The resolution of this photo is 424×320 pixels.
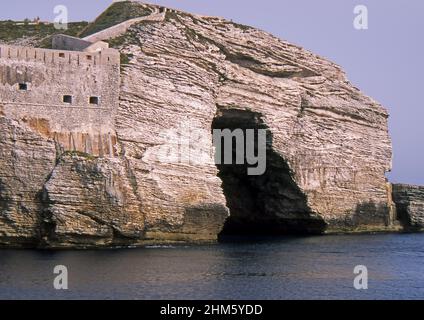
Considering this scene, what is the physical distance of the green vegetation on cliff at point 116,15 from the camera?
5497cm

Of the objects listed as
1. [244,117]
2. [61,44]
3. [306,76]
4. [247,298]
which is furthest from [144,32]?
[247,298]

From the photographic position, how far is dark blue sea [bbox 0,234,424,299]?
34.5 meters

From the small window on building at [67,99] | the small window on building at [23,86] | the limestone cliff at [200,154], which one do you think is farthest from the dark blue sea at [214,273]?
the small window on building at [23,86]

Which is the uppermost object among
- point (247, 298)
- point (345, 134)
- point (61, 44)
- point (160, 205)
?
point (61, 44)

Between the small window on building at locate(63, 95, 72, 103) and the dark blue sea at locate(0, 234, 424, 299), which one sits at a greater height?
the small window on building at locate(63, 95, 72, 103)

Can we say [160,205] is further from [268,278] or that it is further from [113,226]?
[268,278]

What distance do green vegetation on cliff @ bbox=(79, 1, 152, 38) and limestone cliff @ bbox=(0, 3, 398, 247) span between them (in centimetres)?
78

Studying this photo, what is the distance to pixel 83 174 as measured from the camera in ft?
149

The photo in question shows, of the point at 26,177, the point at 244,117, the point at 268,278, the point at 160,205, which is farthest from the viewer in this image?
the point at 244,117

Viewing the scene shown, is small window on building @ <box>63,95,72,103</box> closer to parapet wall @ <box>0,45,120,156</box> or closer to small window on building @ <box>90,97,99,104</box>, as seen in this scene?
parapet wall @ <box>0,45,120,156</box>

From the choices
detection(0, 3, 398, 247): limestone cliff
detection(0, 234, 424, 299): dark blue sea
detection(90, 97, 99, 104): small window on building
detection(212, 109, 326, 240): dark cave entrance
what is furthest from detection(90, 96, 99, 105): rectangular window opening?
detection(212, 109, 326, 240): dark cave entrance

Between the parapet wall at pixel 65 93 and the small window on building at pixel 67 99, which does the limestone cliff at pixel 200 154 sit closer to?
the parapet wall at pixel 65 93

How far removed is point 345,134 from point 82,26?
18342 mm
